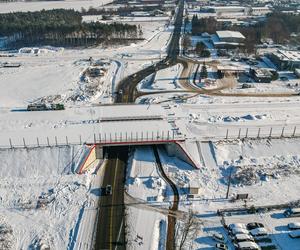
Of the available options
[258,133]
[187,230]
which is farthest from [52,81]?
[187,230]

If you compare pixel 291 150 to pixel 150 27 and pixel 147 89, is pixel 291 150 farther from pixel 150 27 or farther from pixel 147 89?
pixel 150 27

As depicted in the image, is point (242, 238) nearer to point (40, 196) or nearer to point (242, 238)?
point (242, 238)

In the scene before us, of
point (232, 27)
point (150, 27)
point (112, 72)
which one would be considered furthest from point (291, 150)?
point (150, 27)

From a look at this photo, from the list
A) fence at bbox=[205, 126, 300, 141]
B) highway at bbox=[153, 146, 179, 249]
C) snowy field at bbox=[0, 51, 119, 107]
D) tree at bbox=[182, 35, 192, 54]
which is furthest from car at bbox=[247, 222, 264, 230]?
tree at bbox=[182, 35, 192, 54]

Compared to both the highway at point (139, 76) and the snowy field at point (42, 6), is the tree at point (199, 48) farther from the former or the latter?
the snowy field at point (42, 6)

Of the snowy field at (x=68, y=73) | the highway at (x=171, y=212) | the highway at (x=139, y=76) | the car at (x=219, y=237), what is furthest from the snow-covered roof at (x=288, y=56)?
the car at (x=219, y=237)

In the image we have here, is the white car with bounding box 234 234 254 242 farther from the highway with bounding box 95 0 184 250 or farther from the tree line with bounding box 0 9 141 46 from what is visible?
the tree line with bounding box 0 9 141 46
